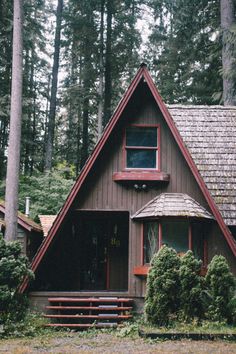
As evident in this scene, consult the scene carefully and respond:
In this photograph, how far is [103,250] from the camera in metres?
14.8

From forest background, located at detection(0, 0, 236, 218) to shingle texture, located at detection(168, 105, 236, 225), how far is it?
14.6 ft

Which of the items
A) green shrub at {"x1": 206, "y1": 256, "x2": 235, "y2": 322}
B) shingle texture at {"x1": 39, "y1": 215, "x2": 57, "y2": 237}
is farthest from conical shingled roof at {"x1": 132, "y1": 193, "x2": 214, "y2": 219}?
shingle texture at {"x1": 39, "y1": 215, "x2": 57, "y2": 237}

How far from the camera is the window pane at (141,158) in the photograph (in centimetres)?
1338

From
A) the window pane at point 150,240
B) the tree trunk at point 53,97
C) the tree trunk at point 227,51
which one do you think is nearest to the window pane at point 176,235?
the window pane at point 150,240

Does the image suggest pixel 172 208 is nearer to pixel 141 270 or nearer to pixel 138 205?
pixel 138 205

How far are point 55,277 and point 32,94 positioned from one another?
15.5 meters

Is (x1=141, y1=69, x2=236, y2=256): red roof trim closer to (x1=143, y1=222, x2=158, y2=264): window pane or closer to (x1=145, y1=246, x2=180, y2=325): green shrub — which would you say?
(x1=143, y1=222, x2=158, y2=264): window pane

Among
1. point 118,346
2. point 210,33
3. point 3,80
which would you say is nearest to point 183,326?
point 118,346

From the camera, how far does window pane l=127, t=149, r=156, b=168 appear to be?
13.4m

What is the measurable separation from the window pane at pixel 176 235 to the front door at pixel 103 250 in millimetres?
2409

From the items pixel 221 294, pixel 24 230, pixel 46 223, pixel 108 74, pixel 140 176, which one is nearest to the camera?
pixel 221 294

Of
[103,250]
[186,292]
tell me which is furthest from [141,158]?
[186,292]

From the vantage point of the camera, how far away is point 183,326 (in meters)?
10.5

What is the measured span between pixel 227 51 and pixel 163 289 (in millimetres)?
13133
